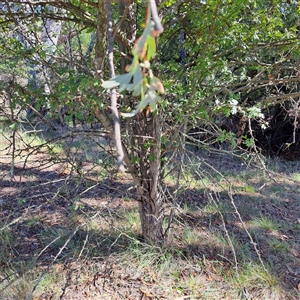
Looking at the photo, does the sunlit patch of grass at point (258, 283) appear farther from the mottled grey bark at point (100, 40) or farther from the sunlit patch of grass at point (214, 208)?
the mottled grey bark at point (100, 40)

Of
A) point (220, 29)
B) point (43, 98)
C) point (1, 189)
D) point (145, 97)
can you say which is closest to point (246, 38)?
point (220, 29)

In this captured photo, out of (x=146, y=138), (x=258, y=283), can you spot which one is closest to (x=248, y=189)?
(x=258, y=283)

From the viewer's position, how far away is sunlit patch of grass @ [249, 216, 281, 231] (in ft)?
12.1

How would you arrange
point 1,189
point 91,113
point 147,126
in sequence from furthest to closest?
point 1,189
point 147,126
point 91,113

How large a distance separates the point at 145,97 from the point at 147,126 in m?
1.90

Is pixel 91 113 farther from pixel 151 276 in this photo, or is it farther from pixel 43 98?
pixel 151 276

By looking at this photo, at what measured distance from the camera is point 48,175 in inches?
199

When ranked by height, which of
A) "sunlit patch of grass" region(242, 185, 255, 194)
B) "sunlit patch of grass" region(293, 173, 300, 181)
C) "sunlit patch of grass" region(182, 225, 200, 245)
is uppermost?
"sunlit patch of grass" region(182, 225, 200, 245)

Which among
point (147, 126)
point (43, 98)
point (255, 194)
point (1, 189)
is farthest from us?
point (255, 194)

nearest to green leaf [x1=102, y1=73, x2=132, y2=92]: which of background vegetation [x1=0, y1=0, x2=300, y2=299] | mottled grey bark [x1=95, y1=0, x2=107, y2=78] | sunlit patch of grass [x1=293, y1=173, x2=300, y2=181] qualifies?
background vegetation [x1=0, y1=0, x2=300, y2=299]

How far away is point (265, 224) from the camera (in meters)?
3.74

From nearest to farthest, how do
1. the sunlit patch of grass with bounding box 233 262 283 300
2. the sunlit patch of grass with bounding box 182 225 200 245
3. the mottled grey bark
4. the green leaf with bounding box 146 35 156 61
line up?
the green leaf with bounding box 146 35 156 61 → the mottled grey bark → the sunlit patch of grass with bounding box 233 262 283 300 → the sunlit patch of grass with bounding box 182 225 200 245

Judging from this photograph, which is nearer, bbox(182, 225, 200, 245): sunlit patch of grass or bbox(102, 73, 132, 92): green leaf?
bbox(102, 73, 132, 92): green leaf

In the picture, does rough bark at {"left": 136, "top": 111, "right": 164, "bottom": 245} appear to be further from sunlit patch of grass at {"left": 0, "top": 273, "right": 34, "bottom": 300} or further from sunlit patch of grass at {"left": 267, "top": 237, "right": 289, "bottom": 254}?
sunlit patch of grass at {"left": 267, "top": 237, "right": 289, "bottom": 254}
